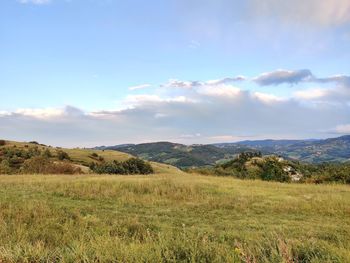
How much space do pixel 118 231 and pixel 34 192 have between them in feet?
38.7

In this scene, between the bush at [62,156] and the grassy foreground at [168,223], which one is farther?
the bush at [62,156]

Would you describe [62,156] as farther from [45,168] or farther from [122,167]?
[45,168]

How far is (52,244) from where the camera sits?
8.63m

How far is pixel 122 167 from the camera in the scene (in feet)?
167

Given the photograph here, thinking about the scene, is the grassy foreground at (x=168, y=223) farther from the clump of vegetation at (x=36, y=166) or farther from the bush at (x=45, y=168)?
the clump of vegetation at (x=36, y=166)

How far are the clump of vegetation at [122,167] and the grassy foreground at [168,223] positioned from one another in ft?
73.4

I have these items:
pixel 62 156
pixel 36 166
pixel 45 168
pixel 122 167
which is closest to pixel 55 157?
pixel 62 156

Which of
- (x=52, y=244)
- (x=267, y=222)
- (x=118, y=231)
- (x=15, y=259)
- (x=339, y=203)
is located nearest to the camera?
(x=15, y=259)

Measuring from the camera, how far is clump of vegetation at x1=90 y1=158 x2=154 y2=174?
1880 inches

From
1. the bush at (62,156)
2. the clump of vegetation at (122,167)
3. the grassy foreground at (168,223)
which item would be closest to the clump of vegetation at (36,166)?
the clump of vegetation at (122,167)

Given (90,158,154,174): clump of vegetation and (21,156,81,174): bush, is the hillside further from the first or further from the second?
(21,156,81,174): bush

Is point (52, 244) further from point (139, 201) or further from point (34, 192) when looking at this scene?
point (34, 192)

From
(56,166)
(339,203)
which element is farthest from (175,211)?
(56,166)

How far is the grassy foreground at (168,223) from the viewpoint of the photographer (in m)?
5.98
